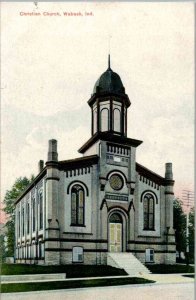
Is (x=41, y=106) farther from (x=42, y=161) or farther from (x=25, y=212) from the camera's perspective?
(x=25, y=212)

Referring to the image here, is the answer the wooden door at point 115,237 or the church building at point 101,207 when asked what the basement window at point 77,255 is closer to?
the church building at point 101,207

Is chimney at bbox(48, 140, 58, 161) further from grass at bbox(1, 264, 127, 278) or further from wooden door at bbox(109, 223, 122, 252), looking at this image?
wooden door at bbox(109, 223, 122, 252)

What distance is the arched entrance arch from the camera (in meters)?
17.9

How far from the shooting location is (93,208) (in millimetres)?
17703

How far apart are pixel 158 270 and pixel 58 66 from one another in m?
8.84

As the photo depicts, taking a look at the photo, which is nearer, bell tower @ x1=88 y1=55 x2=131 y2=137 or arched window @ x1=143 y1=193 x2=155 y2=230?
bell tower @ x1=88 y1=55 x2=131 y2=137

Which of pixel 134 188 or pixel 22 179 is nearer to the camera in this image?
pixel 22 179

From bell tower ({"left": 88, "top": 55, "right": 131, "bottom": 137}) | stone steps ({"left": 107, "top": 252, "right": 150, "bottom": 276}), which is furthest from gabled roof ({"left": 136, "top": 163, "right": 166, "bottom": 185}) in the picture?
stone steps ({"left": 107, "top": 252, "right": 150, "bottom": 276})

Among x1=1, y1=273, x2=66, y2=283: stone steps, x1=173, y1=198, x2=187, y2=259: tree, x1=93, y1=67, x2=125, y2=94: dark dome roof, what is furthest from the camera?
x1=173, y1=198, x2=187, y2=259: tree

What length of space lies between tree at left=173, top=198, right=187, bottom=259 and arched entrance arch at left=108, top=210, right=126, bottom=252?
2423mm

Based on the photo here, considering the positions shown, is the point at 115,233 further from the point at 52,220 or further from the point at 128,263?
the point at 52,220

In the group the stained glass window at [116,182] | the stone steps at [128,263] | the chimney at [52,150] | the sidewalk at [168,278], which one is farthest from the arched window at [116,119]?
the sidewalk at [168,278]

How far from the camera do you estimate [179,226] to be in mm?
16078

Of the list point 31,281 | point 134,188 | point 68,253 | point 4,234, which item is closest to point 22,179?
point 4,234
